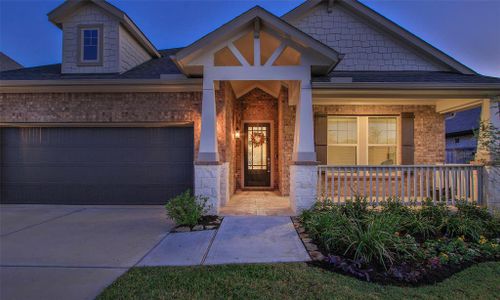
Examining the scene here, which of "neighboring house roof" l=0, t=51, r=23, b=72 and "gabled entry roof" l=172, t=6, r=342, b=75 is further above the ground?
"neighboring house roof" l=0, t=51, r=23, b=72

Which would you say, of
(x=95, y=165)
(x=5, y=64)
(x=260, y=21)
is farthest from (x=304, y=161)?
(x=5, y=64)

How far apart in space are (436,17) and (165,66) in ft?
92.2

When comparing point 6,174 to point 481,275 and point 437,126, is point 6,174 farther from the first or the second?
point 437,126

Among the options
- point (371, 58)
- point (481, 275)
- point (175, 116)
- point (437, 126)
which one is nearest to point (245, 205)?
point (175, 116)

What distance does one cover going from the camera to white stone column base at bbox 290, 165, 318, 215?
6.22 metres

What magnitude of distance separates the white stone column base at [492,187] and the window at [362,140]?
95.2 inches

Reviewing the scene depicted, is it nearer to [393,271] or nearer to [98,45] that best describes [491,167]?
[393,271]

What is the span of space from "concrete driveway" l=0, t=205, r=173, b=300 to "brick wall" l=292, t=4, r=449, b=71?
7.03 meters

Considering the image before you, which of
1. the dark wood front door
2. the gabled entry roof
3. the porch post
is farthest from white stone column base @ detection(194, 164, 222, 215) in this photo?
the dark wood front door

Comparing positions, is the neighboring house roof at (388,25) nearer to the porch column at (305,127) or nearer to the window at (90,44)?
the porch column at (305,127)

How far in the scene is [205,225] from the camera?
552 cm

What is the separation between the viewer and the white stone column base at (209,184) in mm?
6238

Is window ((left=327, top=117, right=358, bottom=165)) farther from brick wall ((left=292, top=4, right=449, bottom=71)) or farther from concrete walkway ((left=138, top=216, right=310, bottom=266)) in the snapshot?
concrete walkway ((left=138, top=216, right=310, bottom=266))

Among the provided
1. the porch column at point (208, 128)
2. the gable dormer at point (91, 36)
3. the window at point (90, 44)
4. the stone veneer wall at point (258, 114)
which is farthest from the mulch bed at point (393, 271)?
the window at point (90, 44)
